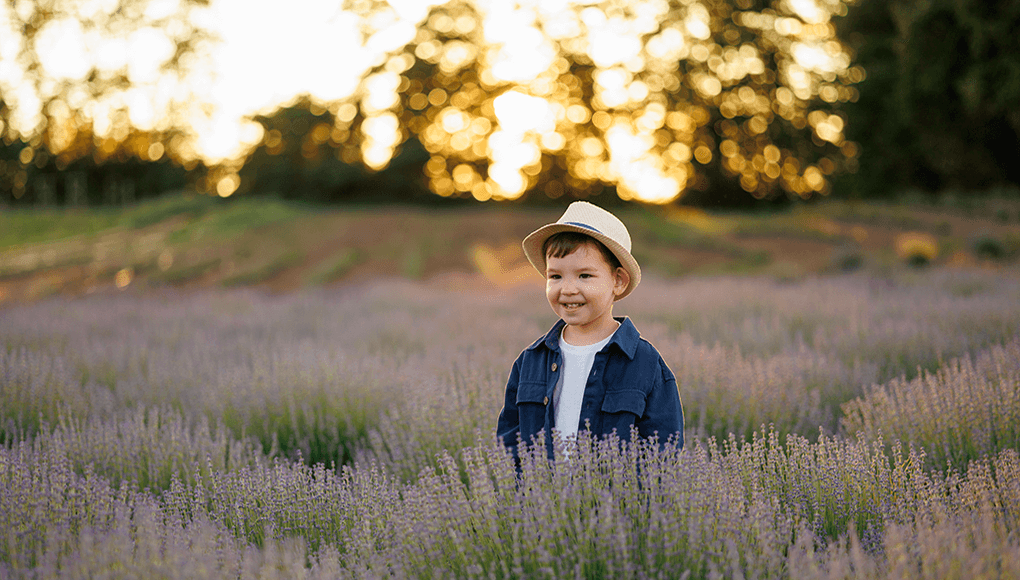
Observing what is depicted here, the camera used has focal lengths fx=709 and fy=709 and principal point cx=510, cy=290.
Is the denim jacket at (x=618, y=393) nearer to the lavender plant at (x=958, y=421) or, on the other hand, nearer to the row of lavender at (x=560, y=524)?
the row of lavender at (x=560, y=524)

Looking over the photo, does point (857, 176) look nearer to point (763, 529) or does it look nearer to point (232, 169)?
point (232, 169)

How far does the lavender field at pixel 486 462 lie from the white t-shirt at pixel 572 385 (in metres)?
0.10

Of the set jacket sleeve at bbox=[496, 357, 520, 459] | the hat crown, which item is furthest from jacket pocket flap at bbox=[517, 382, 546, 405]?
the hat crown

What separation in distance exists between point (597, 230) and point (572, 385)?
497 millimetres

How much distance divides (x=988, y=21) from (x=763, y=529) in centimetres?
1903

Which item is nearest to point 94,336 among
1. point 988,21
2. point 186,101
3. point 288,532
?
point 288,532

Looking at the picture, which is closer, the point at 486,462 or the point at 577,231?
the point at 577,231

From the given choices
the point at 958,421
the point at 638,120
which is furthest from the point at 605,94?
the point at 958,421

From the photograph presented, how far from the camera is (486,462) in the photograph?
2.50 metres

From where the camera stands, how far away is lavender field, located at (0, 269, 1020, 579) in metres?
1.73

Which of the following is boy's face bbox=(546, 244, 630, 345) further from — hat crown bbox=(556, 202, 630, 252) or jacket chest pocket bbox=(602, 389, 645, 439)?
jacket chest pocket bbox=(602, 389, 645, 439)

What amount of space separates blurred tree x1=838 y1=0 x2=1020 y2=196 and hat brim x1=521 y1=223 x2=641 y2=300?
1793cm

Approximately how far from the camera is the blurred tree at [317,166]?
23.2 m

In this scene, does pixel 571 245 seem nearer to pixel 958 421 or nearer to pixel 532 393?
pixel 532 393
